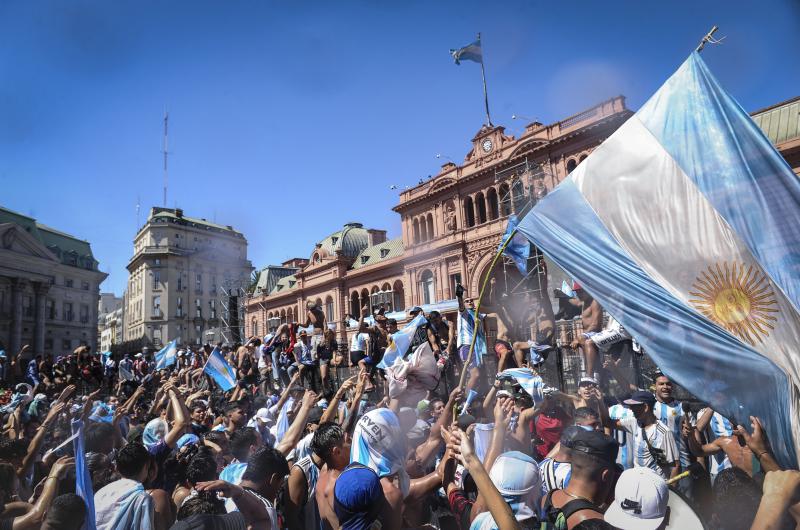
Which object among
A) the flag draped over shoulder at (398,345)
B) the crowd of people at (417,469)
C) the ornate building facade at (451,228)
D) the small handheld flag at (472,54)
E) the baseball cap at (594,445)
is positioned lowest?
the crowd of people at (417,469)

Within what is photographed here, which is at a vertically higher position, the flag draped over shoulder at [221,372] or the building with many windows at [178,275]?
the building with many windows at [178,275]

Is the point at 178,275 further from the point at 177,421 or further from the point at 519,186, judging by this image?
the point at 177,421

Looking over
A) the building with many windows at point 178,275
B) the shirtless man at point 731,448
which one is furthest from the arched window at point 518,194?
the building with many windows at point 178,275

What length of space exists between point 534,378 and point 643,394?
1.11 meters

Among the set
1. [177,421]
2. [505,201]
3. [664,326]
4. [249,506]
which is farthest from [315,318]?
[505,201]

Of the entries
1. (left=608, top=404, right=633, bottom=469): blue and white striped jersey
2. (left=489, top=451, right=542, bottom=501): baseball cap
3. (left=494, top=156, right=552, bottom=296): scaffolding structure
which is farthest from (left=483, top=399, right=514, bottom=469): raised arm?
(left=494, top=156, right=552, bottom=296): scaffolding structure

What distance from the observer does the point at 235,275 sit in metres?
74.0

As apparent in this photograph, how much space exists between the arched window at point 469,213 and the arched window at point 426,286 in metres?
4.75

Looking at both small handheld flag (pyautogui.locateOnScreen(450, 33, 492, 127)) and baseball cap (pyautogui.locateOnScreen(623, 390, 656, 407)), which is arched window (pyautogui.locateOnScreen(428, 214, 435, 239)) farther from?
baseball cap (pyautogui.locateOnScreen(623, 390, 656, 407))

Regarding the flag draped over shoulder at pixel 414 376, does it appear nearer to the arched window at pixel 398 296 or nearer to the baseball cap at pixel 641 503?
the baseball cap at pixel 641 503

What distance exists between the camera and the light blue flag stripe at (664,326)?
331cm

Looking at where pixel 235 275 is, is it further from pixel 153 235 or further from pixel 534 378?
pixel 534 378

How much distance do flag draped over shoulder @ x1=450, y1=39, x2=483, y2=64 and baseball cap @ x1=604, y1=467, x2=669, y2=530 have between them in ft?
114

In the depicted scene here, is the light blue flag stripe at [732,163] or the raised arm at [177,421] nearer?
the light blue flag stripe at [732,163]
